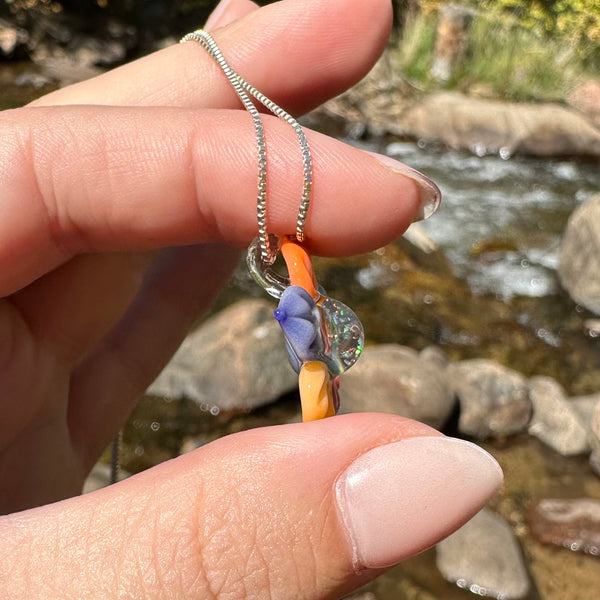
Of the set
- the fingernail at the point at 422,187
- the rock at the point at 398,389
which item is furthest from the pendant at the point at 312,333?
the rock at the point at 398,389

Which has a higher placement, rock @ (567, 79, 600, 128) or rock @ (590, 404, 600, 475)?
rock @ (567, 79, 600, 128)

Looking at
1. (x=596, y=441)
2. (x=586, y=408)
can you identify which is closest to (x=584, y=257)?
(x=586, y=408)

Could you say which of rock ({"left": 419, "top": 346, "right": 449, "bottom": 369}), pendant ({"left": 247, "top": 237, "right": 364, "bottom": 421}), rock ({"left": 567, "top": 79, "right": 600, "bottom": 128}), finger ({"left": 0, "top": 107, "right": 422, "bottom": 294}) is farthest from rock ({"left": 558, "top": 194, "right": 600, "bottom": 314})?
pendant ({"left": 247, "top": 237, "right": 364, "bottom": 421})

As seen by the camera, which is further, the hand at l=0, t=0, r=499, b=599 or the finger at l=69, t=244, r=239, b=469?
the finger at l=69, t=244, r=239, b=469

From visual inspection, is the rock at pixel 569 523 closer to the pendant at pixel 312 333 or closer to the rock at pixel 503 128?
the pendant at pixel 312 333

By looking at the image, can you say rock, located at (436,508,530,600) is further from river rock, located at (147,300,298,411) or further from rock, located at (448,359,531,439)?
river rock, located at (147,300,298,411)
